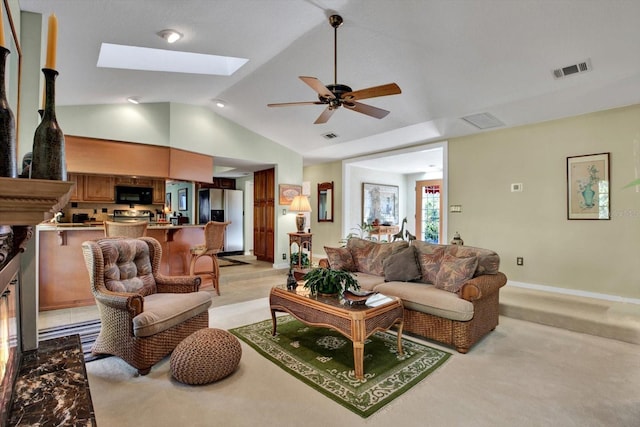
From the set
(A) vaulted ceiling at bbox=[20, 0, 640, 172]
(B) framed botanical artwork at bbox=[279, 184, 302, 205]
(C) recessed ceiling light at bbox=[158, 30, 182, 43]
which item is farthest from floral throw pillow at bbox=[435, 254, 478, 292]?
(B) framed botanical artwork at bbox=[279, 184, 302, 205]

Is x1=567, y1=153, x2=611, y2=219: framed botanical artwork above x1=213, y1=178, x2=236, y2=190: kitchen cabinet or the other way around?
the other way around

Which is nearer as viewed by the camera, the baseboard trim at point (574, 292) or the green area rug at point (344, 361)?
the green area rug at point (344, 361)

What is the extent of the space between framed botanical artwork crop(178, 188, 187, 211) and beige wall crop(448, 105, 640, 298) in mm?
6291

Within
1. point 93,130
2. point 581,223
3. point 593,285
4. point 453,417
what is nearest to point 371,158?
point 581,223

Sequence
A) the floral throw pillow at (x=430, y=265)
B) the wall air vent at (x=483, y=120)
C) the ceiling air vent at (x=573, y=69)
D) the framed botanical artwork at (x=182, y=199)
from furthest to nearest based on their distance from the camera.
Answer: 1. the framed botanical artwork at (x=182, y=199)
2. the wall air vent at (x=483, y=120)
3. the floral throw pillow at (x=430, y=265)
4. the ceiling air vent at (x=573, y=69)

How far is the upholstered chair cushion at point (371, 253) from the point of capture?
12.9 ft

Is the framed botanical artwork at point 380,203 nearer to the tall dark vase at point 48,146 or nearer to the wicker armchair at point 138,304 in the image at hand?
the wicker armchair at point 138,304

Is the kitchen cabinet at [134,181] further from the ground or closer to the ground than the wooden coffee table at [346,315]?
further from the ground

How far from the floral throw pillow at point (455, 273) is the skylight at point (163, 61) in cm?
336

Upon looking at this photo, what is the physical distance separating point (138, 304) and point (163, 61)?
2955 millimetres

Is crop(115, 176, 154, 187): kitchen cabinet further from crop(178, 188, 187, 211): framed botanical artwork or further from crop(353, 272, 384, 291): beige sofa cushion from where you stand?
crop(353, 272, 384, 291): beige sofa cushion

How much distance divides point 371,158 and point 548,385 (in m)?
5.37

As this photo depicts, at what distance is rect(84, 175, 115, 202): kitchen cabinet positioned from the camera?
5770 mm

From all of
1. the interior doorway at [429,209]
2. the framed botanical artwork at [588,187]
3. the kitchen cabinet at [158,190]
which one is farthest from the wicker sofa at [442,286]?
the interior doorway at [429,209]
